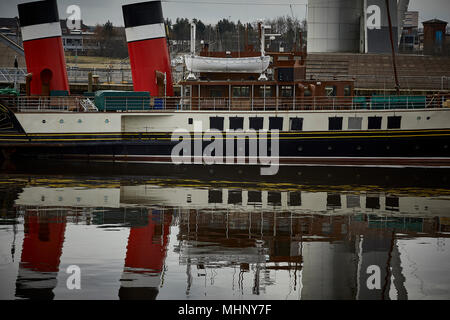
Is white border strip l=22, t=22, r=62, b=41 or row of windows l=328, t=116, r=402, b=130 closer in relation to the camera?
row of windows l=328, t=116, r=402, b=130

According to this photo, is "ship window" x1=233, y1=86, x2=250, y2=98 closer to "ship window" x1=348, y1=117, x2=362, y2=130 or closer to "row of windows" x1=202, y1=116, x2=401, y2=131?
"row of windows" x1=202, y1=116, x2=401, y2=131

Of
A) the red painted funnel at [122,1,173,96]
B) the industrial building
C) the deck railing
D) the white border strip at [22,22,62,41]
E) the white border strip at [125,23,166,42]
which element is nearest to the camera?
the deck railing

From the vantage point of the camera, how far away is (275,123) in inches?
1340

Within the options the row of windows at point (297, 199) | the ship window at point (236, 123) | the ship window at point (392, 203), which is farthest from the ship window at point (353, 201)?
the ship window at point (236, 123)

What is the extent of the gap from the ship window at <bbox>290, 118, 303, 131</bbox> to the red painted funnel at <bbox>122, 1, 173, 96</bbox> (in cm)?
801

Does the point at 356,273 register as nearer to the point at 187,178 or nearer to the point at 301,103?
the point at 187,178

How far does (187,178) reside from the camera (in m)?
28.8

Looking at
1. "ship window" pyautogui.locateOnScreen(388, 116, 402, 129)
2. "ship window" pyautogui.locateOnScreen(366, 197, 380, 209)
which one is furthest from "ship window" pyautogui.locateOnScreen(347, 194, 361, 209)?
"ship window" pyautogui.locateOnScreen(388, 116, 402, 129)

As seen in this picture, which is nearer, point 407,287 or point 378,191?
point 407,287

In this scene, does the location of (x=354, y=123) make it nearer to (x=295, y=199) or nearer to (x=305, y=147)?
(x=305, y=147)

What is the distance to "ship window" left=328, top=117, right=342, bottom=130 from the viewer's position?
109ft

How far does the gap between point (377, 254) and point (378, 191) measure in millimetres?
10753

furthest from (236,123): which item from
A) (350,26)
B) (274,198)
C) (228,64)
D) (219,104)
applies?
(350,26)
